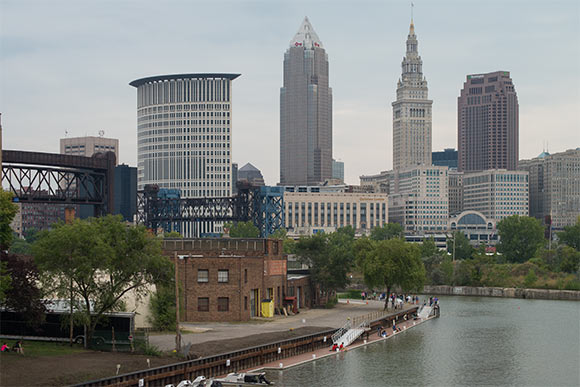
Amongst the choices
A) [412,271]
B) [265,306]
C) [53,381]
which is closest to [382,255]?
[412,271]

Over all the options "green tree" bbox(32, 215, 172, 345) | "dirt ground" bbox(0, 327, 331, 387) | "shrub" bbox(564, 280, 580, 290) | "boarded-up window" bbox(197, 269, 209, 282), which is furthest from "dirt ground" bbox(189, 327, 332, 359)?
"shrub" bbox(564, 280, 580, 290)

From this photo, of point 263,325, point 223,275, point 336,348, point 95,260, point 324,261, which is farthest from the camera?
point 324,261

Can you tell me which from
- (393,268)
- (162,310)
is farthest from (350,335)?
(393,268)

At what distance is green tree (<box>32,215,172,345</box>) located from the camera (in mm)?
65750

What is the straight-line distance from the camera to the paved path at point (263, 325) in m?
73.8

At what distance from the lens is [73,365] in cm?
5731

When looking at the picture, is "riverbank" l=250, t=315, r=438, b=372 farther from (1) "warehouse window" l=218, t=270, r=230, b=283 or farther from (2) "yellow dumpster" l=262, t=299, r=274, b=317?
(1) "warehouse window" l=218, t=270, r=230, b=283

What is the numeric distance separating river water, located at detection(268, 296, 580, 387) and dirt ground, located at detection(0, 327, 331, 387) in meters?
7.79

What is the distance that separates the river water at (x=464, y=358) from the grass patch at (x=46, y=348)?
47.9 feet

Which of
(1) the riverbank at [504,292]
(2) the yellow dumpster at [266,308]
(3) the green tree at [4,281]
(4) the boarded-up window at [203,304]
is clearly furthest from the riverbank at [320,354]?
(1) the riverbank at [504,292]

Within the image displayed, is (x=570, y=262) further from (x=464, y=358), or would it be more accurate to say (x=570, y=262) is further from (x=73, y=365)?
(x=73, y=365)

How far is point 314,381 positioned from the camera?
65.2m

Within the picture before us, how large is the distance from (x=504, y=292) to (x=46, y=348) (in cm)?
11363

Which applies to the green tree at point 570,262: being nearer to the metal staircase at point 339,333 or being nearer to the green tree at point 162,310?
the metal staircase at point 339,333
